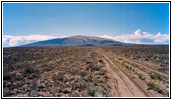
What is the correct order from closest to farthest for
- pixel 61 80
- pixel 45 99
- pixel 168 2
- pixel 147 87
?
pixel 45 99 < pixel 168 2 < pixel 147 87 < pixel 61 80

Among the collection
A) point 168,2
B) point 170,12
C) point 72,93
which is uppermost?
point 168,2

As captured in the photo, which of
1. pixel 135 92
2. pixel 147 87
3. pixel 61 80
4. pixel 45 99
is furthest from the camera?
pixel 61 80

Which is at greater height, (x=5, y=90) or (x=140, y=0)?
(x=140, y=0)

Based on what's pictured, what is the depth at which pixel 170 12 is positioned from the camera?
8.91m

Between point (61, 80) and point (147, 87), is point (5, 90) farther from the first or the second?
point (147, 87)

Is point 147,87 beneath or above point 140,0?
beneath

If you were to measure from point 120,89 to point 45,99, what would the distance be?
4802 mm

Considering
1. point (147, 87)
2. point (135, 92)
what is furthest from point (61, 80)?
point (147, 87)

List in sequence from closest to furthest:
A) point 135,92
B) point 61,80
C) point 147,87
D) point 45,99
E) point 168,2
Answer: point 45,99 → point 135,92 → point 168,2 → point 147,87 → point 61,80

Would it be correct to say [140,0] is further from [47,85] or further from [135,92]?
[47,85]

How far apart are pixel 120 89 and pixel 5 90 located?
7.32m

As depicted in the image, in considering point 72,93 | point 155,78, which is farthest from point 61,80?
point 155,78

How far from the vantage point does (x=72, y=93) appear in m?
8.17

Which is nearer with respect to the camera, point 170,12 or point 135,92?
point 135,92
